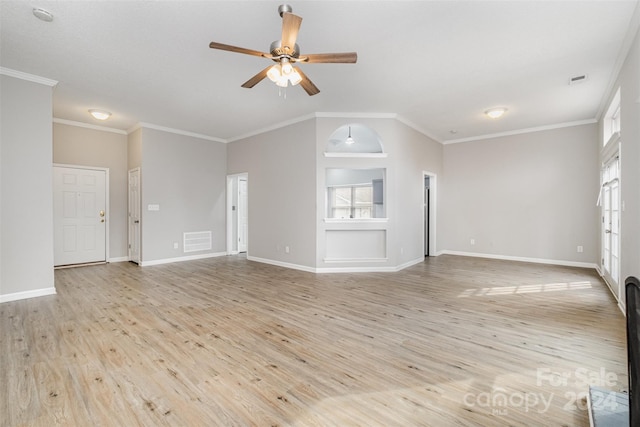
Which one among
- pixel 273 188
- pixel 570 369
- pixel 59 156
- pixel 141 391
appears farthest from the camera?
pixel 273 188

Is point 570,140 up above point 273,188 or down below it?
above

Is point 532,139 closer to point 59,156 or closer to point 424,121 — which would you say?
point 424,121

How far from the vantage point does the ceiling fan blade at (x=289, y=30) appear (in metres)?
2.13

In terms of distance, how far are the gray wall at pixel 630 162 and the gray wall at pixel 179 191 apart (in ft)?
23.6

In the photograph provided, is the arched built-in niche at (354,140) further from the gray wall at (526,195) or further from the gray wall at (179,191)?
the gray wall at (179,191)

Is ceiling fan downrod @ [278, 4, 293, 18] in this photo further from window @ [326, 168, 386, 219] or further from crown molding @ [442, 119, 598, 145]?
window @ [326, 168, 386, 219]

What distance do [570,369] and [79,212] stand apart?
783 centimetres

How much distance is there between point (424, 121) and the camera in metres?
5.92

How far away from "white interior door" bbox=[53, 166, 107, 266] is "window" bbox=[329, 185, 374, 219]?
6.26m

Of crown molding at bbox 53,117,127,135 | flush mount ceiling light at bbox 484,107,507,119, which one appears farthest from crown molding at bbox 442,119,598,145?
crown molding at bbox 53,117,127,135

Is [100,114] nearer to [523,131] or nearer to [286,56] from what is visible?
[286,56]

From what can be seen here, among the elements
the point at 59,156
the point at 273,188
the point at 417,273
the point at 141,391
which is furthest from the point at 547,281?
the point at 59,156

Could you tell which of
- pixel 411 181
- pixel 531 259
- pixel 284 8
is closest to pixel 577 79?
pixel 411 181

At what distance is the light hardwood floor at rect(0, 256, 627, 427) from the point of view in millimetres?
1738
